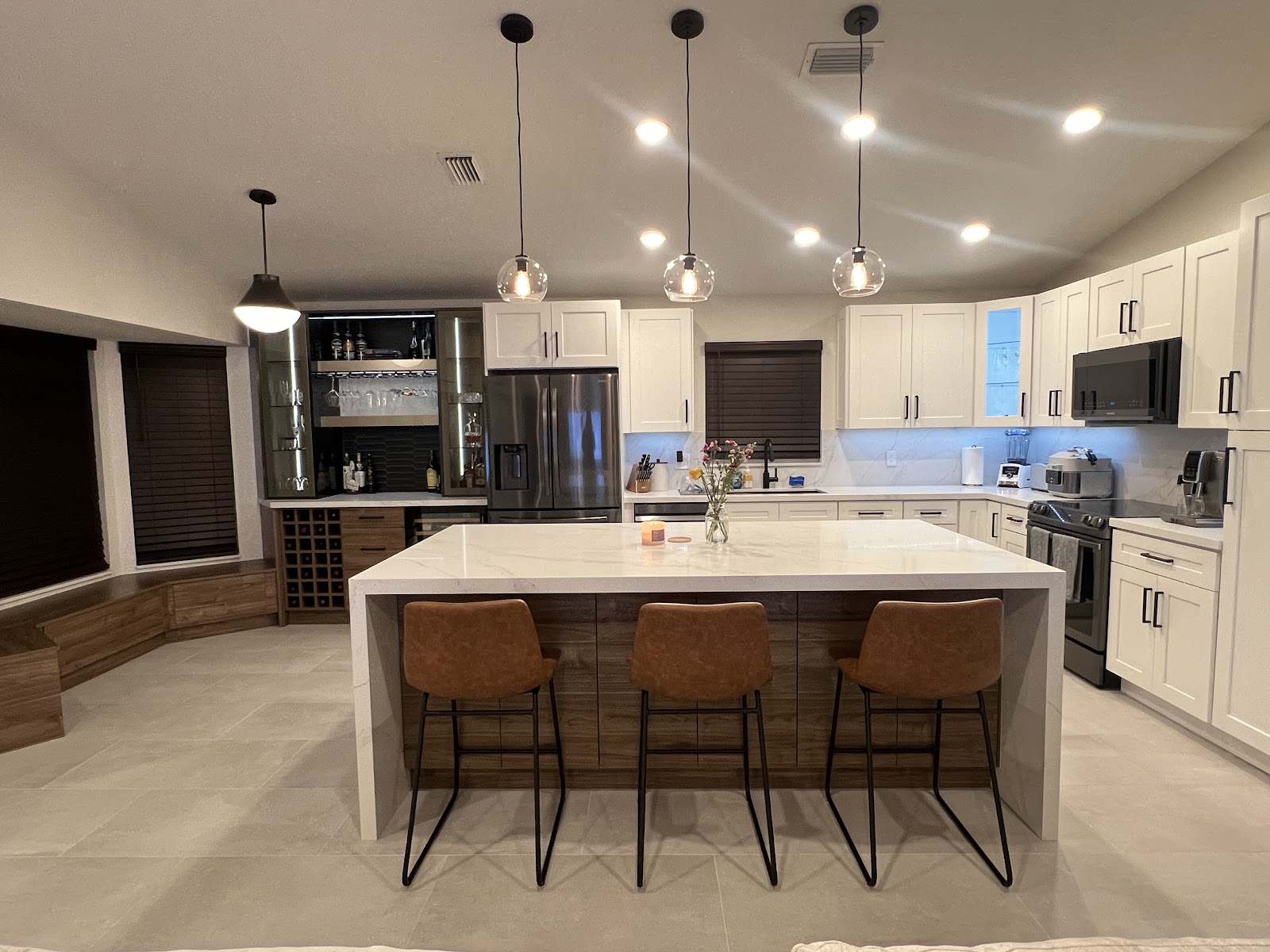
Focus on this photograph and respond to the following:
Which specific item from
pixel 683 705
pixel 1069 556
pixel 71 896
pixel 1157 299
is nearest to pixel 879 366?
pixel 1157 299

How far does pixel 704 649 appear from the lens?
2.12 m

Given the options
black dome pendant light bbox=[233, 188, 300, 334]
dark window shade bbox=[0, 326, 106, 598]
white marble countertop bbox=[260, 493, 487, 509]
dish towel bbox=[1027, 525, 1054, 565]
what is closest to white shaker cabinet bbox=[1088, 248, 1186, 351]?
dish towel bbox=[1027, 525, 1054, 565]

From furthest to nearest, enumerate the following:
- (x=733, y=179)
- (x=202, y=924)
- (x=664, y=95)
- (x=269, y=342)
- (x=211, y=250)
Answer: (x=269, y=342) → (x=211, y=250) → (x=733, y=179) → (x=664, y=95) → (x=202, y=924)

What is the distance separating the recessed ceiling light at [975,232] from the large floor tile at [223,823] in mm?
4656

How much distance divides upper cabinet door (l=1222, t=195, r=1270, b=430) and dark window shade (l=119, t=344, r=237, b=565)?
6.09 metres

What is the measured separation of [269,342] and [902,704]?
478 cm

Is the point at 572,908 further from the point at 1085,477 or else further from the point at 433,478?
the point at 1085,477

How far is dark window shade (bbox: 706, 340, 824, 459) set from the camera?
17.5 feet

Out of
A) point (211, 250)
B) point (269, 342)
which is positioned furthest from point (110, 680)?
point (211, 250)

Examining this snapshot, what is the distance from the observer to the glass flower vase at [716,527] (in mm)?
2811

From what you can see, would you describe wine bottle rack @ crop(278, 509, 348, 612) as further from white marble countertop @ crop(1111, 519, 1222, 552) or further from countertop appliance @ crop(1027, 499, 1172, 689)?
white marble countertop @ crop(1111, 519, 1222, 552)

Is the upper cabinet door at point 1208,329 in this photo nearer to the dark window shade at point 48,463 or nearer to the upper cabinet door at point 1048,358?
the upper cabinet door at point 1048,358

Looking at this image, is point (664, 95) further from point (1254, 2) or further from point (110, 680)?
point (110, 680)

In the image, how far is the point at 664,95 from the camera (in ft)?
10.2
